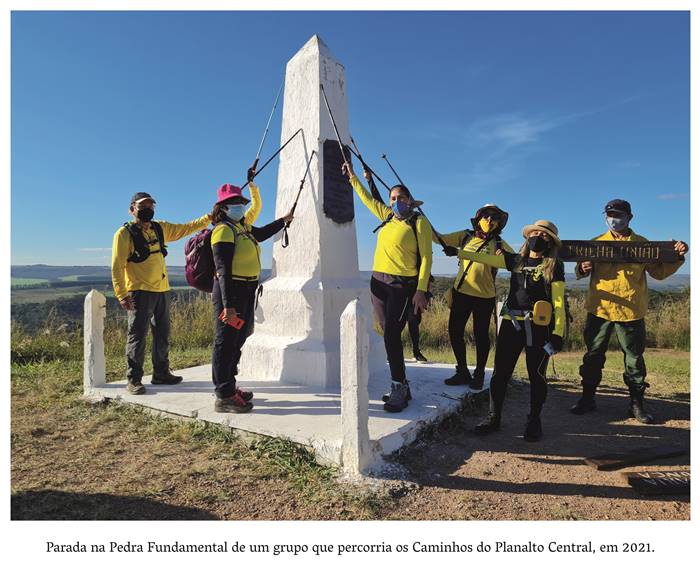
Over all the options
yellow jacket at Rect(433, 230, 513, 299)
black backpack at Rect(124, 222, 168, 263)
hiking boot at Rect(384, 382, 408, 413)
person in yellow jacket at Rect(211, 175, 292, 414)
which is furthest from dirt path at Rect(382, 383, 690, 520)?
black backpack at Rect(124, 222, 168, 263)

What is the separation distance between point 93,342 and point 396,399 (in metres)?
3.43

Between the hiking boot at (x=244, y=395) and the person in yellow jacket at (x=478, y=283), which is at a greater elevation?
the person in yellow jacket at (x=478, y=283)

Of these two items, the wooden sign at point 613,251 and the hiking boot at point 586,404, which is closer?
the wooden sign at point 613,251

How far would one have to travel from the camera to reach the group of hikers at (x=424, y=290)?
12.8 feet

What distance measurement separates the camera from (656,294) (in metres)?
12.9

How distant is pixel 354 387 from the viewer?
125 inches

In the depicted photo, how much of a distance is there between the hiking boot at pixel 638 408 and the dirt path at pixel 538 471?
0.31 feet

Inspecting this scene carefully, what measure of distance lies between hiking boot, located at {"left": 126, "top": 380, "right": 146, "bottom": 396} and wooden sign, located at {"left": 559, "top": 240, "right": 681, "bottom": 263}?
4440mm

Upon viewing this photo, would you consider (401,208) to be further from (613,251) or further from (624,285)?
(624,285)

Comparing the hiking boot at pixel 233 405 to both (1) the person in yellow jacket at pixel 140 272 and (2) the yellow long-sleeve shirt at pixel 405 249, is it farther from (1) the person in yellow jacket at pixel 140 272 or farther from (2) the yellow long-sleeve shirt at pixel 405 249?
(2) the yellow long-sleeve shirt at pixel 405 249

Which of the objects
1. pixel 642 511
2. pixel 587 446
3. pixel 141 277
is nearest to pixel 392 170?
pixel 141 277

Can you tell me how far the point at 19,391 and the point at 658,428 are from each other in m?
7.02

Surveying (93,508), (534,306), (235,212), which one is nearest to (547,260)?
(534,306)

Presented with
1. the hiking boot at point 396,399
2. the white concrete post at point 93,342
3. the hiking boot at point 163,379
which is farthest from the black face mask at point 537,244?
the white concrete post at point 93,342
